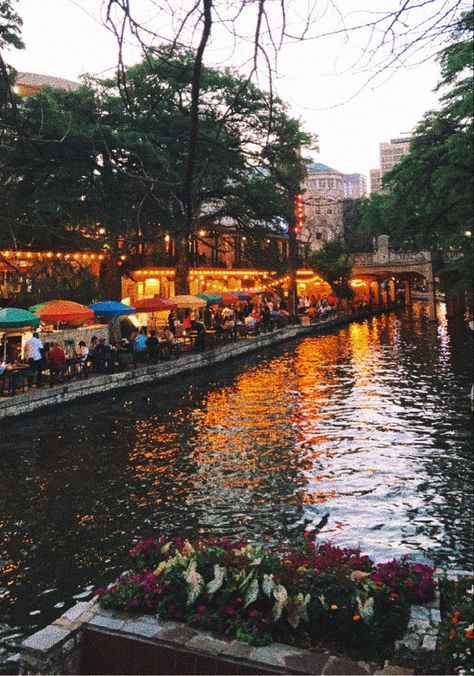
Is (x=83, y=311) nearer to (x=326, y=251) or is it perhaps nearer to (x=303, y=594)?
(x=303, y=594)

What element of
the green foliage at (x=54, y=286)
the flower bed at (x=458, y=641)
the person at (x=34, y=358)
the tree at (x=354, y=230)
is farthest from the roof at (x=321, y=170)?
the flower bed at (x=458, y=641)

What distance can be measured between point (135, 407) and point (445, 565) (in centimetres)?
1212

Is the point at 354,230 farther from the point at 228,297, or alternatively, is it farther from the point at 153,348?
the point at 153,348

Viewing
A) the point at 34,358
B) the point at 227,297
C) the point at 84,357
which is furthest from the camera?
the point at 227,297

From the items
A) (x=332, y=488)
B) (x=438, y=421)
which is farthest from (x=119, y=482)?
(x=438, y=421)

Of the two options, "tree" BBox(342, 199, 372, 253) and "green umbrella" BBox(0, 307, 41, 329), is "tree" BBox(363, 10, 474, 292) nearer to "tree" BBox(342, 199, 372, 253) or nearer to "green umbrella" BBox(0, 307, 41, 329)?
"green umbrella" BBox(0, 307, 41, 329)

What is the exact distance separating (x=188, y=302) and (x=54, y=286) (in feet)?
20.8

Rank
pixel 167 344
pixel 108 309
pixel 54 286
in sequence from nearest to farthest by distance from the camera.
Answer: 1. pixel 108 309
2. pixel 54 286
3. pixel 167 344

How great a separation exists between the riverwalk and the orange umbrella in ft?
6.82

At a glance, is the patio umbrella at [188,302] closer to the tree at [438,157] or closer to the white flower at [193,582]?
the tree at [438,157]

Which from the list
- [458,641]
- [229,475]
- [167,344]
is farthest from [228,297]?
[458,641]

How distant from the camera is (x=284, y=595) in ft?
15.9

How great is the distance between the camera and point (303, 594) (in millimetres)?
5039

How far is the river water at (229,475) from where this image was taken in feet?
27.2
